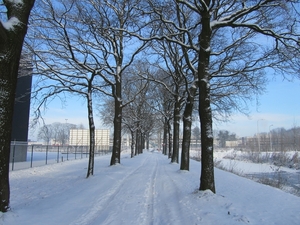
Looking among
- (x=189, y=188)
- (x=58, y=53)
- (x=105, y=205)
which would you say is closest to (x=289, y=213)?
(x=189, y=188)

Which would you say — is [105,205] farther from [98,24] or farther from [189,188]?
[98,24]

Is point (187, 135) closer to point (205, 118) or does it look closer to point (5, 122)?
point (205, 118)

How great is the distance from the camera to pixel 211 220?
553 centimetres

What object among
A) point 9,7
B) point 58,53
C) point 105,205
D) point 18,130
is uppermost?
point 58,53

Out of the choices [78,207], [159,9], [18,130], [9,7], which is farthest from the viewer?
[18,130]

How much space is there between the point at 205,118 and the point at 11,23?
5930 mm

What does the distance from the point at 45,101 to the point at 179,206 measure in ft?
34.9

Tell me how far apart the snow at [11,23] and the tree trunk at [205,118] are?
18.0 feet

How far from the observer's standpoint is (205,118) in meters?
8.31

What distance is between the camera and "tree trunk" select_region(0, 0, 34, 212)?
18.3ft

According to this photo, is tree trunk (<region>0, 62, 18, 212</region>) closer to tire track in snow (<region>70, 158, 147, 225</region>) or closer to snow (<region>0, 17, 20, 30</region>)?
snow (<region>0, 17, 20, 30</region>)

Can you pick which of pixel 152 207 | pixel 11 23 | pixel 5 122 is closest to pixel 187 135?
pixel 152 207

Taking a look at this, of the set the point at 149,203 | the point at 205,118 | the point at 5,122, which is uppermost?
the point at 205,118

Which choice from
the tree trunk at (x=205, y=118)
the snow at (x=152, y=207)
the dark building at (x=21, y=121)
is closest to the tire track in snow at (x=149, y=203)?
the snow at (x=152, y=207)
